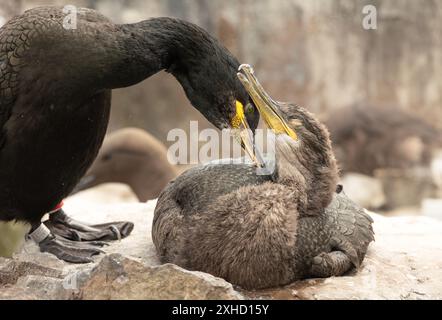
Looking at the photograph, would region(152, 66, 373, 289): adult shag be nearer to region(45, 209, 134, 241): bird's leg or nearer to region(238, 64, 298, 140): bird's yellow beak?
region(238, 64, 298, 140): bird's yellow beak

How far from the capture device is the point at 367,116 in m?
9.99

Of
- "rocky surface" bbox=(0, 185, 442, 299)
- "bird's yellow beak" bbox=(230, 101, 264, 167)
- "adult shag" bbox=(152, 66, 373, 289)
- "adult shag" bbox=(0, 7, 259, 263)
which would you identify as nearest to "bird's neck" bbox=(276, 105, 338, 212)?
"adult shag" bbox=(152, 66, 373, 289)

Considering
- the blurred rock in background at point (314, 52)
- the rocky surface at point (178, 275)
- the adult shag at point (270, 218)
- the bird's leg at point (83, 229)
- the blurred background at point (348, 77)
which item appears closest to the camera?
the rocky surface at point (178, 275)

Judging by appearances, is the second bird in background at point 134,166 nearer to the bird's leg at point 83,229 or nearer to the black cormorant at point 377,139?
the bird's leg at point 83,229

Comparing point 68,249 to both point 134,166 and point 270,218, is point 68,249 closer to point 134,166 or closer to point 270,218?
A: point 270,218

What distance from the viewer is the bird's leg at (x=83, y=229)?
4.59 m

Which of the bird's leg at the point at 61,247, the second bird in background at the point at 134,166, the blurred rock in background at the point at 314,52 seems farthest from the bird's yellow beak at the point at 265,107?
the blurred rock in background at the point at 314,52

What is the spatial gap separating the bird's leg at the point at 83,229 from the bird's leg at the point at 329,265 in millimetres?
1441

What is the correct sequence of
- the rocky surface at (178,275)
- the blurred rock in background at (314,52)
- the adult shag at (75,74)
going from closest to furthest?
the rocky surface at (178,275), the adult shag at (75,74), the blurred rock in background at (314,52)

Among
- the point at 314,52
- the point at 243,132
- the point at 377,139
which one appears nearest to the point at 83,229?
the point at 243,132

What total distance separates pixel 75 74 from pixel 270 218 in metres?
1.26

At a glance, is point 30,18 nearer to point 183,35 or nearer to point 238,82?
point 183,35
